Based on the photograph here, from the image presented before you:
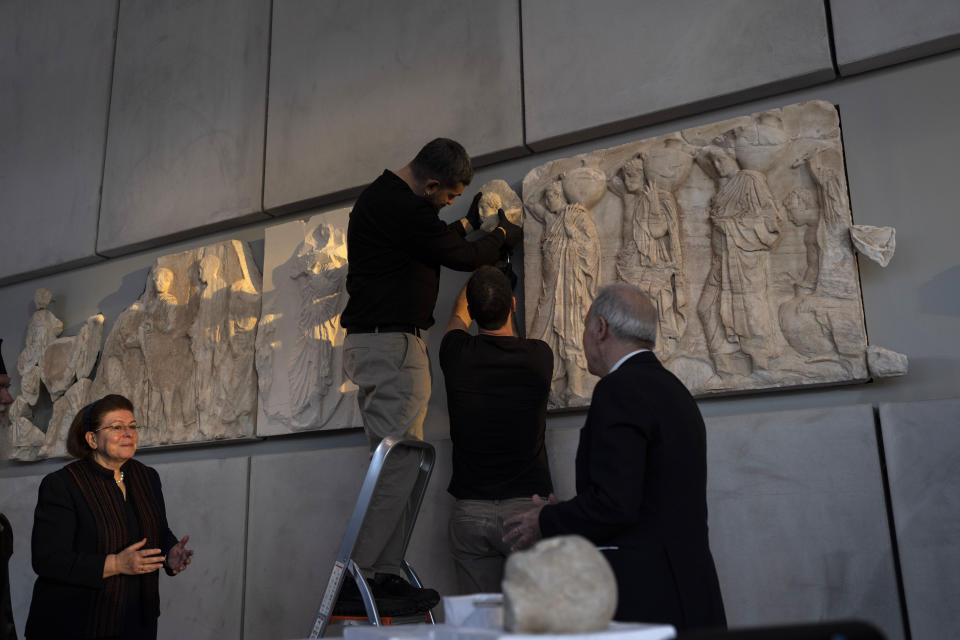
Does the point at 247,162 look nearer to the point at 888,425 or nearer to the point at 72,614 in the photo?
the point at 72,614

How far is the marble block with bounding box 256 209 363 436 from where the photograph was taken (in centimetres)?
413

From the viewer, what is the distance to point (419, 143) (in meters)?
4.18

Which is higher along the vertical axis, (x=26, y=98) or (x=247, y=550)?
(x=26, y=98)

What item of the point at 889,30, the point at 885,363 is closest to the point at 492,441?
the point at 885,363

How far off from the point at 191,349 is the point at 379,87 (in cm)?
176

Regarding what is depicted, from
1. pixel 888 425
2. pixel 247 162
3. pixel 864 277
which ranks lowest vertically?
pixel 888 425

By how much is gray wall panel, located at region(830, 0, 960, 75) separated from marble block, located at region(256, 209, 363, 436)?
238 centimetres

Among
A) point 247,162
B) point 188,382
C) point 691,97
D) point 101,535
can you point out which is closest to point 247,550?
point 188,382

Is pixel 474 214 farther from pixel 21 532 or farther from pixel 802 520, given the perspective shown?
pixel 21 532

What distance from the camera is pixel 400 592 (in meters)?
2.64

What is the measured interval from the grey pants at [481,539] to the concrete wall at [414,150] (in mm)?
512

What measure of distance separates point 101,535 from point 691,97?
2761mm

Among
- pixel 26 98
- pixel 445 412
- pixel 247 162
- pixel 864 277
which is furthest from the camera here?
pixel 26 98

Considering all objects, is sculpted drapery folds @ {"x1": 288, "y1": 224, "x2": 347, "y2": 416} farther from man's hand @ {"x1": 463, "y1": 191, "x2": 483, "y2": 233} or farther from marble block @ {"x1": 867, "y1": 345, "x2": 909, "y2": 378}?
marble block @ {"x1": 867, "y1": 345, "x2": 909, "y2": 378}
